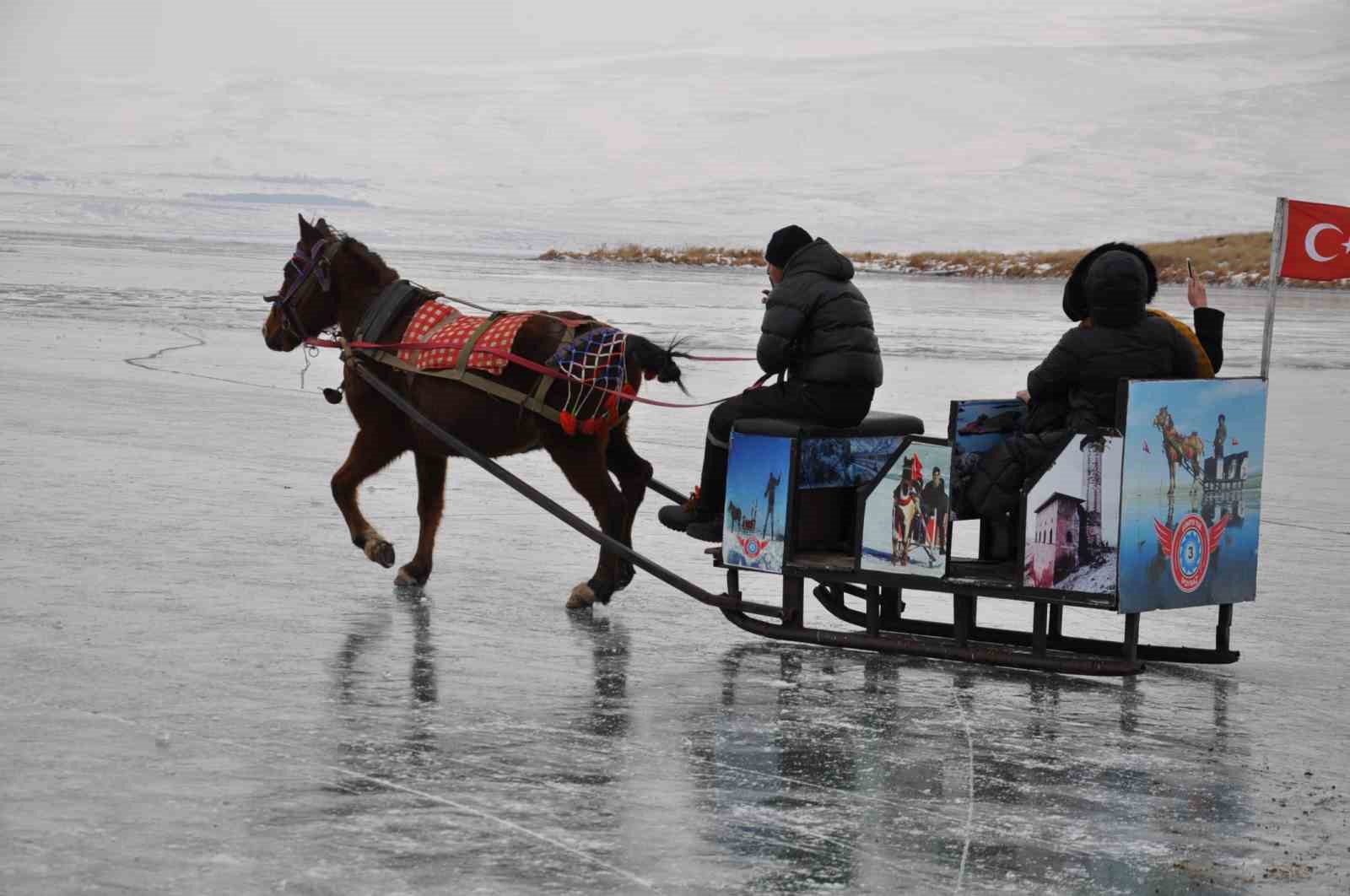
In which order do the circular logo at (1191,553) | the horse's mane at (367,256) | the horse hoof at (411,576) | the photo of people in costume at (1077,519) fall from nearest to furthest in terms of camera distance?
the photo of people in costume at (1077,519), the circular logo at (1191,553), the horse hoof at (411,576), the horse's mane at (367,256)

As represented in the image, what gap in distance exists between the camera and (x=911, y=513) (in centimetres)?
807

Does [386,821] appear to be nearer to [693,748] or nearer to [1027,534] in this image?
[693,748]

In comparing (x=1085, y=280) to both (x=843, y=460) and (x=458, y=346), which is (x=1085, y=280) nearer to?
(x=843, y=460)

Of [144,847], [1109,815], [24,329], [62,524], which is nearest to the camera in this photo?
[144,847]

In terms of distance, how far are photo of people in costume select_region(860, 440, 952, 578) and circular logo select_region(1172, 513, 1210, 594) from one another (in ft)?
3.12

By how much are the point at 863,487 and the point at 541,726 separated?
1.92m

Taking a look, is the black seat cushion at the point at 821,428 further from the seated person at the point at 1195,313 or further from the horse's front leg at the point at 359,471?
the horse's front leg at the point at 359,471

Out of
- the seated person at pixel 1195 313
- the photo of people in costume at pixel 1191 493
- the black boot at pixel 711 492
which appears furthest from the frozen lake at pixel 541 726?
the seated person at pixel 1195 313

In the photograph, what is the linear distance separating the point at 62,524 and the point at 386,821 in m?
5.77

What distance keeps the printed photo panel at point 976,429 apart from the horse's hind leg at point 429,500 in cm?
273

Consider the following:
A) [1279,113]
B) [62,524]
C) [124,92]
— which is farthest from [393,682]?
[124,92]

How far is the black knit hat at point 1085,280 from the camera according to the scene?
8.10 meters

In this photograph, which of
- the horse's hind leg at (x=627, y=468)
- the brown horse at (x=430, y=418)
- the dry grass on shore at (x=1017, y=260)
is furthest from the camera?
the dry grass on shore at (x=1017, y=260)

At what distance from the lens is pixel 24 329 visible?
25.5 meters
